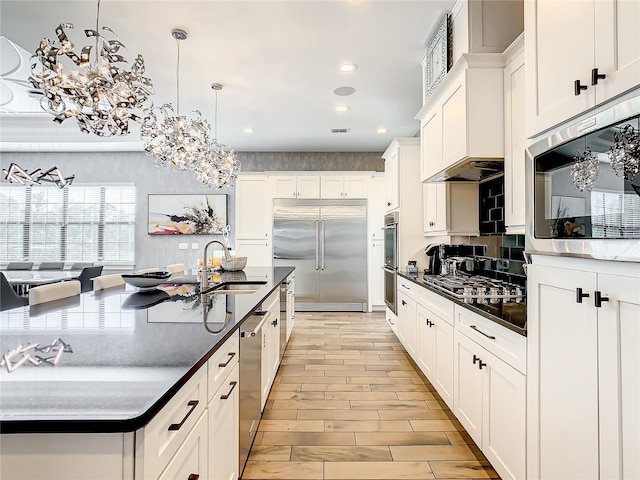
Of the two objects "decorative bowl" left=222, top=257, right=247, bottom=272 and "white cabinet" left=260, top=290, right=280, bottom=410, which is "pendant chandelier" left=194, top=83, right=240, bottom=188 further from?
"white cabinet" left=260, top=290, right=280, bottom=410

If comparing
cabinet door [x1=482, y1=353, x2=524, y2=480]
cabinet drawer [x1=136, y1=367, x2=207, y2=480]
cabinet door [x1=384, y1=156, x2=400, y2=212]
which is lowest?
cabinet door [x1=482, y1=353, x2=524, y2=480]

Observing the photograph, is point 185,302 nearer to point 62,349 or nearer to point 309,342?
point 62,349

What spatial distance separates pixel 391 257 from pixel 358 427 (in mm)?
2412

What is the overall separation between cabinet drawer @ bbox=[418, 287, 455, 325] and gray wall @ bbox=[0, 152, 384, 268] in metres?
4.26

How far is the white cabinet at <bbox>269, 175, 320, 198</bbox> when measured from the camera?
6.27 m

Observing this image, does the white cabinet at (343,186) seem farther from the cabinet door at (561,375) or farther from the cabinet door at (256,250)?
the cabinet door at (561,375)

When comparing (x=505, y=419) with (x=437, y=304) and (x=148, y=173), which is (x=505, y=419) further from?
(x=148, y=173)

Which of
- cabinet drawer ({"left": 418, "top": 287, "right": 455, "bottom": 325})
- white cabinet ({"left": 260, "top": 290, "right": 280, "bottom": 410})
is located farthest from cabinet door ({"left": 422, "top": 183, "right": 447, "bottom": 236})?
white cabinet ({"left": 260, "top": 290, "right": 280, "bottom": 410})

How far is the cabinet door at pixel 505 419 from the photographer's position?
4.99ft

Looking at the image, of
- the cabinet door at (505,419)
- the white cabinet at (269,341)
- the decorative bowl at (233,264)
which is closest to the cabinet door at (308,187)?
the decorative bowl at (233,264)

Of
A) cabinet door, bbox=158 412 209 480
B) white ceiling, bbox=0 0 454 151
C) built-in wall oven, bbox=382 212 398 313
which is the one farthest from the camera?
built-in wall oven, bbox=382 212 398 313

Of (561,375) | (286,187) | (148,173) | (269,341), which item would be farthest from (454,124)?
(148,173)

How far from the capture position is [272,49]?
3225 mm

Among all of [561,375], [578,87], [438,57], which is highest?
[438,57]
